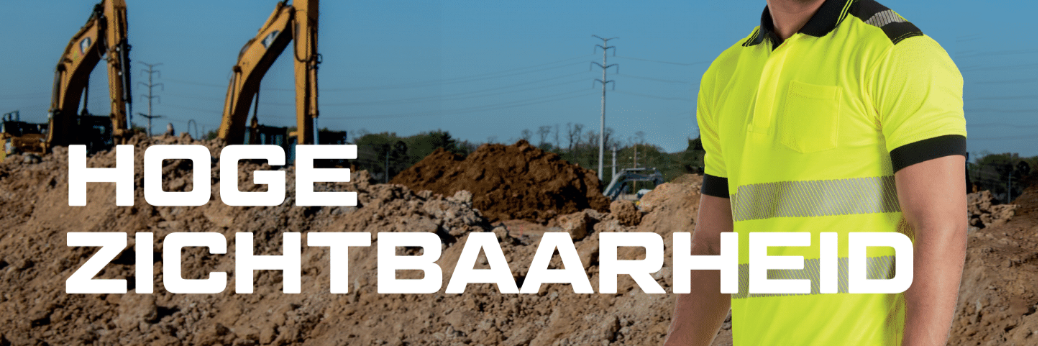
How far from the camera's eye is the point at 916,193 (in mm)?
986

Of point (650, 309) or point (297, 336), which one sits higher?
point (650, 309)

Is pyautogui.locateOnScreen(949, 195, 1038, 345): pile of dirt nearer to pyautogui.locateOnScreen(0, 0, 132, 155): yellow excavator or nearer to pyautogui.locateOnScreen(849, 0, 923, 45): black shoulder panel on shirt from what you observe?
pyautogui.locateOnScreen(849, 0, 923, 45): black shoulder panel on shirt

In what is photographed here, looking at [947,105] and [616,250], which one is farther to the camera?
[616,250]

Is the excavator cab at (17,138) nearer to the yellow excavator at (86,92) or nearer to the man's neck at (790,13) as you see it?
the yellow excavator at (86,92)

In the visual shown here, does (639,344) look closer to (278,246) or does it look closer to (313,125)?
(278,246)

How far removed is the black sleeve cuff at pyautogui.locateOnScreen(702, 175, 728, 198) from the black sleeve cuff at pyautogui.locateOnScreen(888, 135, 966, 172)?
47cm

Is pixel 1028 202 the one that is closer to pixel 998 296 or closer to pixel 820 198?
pixel 998 296

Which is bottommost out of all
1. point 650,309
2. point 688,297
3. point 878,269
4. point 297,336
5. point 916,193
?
point 297,336

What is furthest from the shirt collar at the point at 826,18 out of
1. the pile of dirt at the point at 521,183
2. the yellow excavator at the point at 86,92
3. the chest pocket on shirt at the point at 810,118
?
the pile of dirt at the point at 521,183

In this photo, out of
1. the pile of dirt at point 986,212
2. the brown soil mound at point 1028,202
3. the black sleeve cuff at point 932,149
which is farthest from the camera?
the brown soil mound at point 1028,202

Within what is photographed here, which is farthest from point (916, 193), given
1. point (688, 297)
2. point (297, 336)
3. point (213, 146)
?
point (213, 146)

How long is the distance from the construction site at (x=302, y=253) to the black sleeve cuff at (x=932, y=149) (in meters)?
4.08

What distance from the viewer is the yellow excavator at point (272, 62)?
43.2ft

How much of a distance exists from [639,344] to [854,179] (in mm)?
5714
